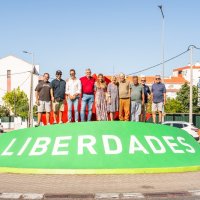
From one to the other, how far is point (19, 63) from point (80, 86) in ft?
331

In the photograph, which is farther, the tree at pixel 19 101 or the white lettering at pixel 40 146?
the tree at pixel 19 101

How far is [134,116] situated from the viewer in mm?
14523

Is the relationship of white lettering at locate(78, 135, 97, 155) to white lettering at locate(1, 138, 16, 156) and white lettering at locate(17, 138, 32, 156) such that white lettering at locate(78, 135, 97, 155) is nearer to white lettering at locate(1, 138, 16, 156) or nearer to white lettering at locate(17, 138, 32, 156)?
white lettering at locate(17, 138, 32, 156)

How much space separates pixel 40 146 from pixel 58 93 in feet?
12.2

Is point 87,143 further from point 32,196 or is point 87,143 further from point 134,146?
point 32,196

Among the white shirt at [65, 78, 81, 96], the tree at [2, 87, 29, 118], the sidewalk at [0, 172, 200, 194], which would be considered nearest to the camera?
the sidewalk at [0, 172, 200, 194]

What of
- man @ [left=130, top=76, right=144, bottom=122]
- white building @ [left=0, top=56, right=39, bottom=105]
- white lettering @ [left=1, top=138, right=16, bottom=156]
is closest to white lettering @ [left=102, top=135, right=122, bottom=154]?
white lettering @ [left=1, top=138, right=16, bottom=156]

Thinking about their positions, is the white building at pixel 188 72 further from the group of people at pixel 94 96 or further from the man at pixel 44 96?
the man at pixel 44 96

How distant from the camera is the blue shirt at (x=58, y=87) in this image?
14.2m

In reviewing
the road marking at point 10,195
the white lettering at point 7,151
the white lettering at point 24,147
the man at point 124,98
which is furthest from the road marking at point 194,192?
the man at point 124,98

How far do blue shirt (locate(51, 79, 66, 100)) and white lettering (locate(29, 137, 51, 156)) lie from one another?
3.34 m

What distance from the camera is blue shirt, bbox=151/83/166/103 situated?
50.6 feet

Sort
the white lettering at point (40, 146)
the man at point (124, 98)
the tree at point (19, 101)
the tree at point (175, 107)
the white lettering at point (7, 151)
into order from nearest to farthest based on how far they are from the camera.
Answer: the white lettering at point (40, 146), the white lettering at point (7, 151), the man at point (124, 98), the tree at point (19, 101), the tree at point (175, 107)

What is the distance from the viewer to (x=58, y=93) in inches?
563
